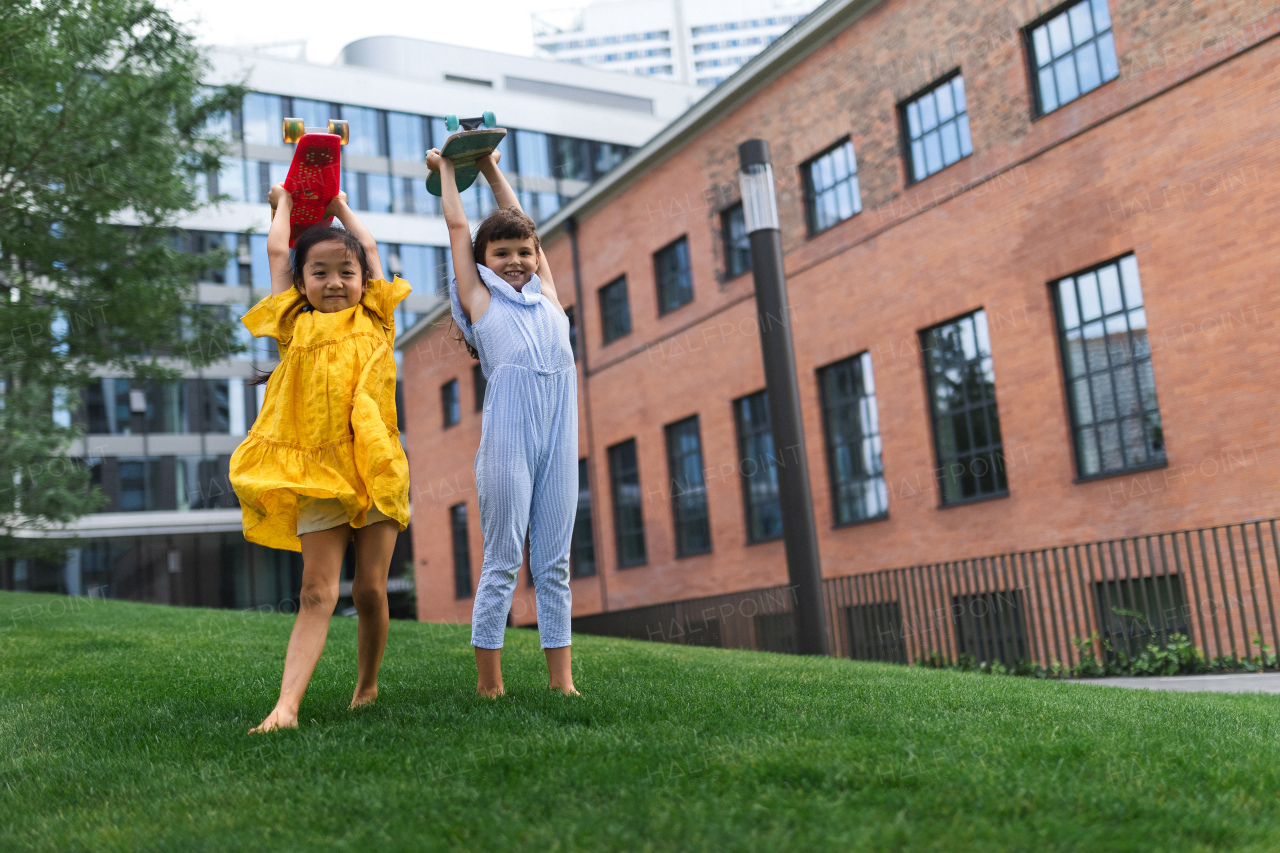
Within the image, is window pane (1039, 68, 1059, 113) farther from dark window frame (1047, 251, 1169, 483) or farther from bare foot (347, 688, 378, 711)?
bare foot (347, 688, 378, 711)

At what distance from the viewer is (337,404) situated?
394cm

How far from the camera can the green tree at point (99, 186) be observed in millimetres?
12625

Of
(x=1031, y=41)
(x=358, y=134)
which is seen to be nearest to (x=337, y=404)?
(x=1031, y=41)

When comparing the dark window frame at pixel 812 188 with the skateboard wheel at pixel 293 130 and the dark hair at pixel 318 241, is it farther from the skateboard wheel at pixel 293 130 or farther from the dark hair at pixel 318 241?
the dark hair at pixel 318 241

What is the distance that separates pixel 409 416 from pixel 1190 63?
25.8 meters

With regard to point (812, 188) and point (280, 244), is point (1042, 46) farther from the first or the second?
point (280, 244)

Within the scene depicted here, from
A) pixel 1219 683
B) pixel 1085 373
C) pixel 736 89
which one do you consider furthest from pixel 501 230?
pixel 736 89

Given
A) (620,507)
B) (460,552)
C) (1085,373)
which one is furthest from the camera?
(460,552)

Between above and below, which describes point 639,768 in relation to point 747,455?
below

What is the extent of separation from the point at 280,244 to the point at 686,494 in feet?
55.2

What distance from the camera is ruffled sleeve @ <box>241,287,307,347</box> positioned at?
4055 millimetres

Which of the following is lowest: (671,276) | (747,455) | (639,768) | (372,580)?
(639,768)

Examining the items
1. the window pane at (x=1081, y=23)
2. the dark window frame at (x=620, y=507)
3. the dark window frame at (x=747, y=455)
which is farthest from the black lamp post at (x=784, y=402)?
the dark window frame at (x=620, y=507)

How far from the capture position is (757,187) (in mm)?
10352
